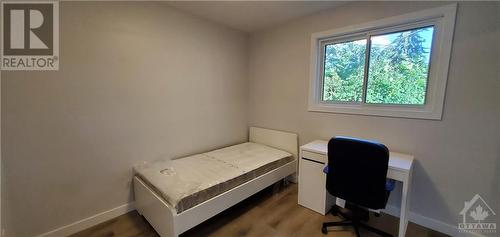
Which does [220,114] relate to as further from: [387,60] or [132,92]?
[387,60]

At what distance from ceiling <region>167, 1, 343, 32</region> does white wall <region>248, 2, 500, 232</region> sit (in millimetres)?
206

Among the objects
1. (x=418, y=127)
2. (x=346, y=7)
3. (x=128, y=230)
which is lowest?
(x=128, y=230)

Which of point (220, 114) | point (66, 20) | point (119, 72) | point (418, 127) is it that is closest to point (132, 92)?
point (119, 72)

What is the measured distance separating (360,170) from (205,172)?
4.90 ft

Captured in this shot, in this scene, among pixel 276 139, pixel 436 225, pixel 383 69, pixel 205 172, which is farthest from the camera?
pixel 276 139

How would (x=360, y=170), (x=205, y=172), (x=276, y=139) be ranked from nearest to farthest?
1. (x=360, y=170)
2. (x=205, y=172)
3. (x=276, y=139)

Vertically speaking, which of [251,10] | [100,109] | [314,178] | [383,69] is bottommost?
[314,178]

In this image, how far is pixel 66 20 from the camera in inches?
69.0

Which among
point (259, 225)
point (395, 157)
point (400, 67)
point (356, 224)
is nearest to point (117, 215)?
point (259, 225)

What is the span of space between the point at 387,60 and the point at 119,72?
9.61 ft

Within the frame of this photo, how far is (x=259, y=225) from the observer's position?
206cm

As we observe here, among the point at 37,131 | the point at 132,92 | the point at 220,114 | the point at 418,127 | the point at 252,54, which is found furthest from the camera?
the point at 252,54

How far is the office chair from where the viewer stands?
5.17 feet

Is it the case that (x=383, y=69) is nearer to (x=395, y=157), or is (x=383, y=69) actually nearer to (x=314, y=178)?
(x=395, y=157)
